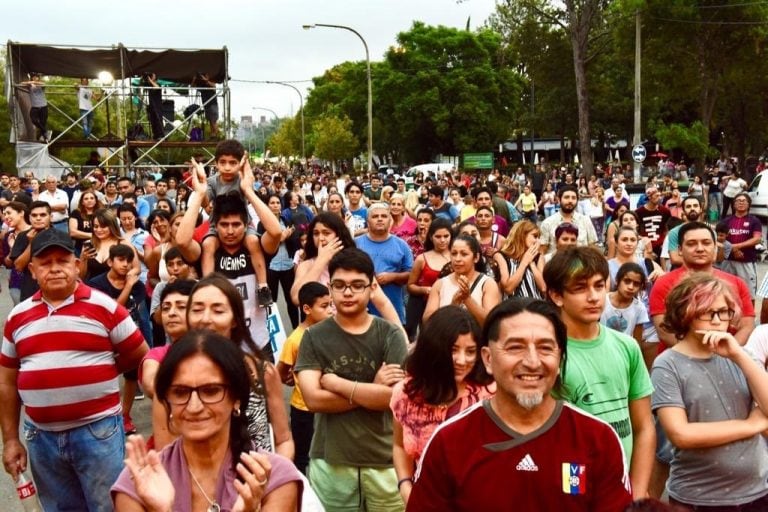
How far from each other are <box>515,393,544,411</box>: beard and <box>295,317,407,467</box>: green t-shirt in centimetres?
147

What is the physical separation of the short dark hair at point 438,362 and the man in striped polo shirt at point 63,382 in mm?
1697

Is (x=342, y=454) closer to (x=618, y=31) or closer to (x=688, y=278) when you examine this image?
(x=688, y=278)

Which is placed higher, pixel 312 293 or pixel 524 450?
pixel 312 293

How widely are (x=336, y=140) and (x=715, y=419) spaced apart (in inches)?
2341

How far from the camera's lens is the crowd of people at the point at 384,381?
247 cm

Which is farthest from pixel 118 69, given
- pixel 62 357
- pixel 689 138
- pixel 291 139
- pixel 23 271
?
pixel 291 139

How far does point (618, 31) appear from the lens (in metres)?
30.9

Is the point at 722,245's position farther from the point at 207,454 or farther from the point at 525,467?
the point at 207,454

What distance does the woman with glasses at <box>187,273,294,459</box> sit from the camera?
3.42 meters

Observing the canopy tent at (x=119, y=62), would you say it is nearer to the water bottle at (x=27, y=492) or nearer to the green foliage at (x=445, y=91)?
the water bottle at (x=27, y=492)

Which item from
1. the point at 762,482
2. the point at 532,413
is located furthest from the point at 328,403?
the point at 762,482

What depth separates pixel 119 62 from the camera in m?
16.7

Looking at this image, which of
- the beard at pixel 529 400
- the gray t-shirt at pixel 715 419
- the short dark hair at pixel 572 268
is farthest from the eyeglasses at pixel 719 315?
the beard at pixel 529 400

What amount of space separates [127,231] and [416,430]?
6.75 m
